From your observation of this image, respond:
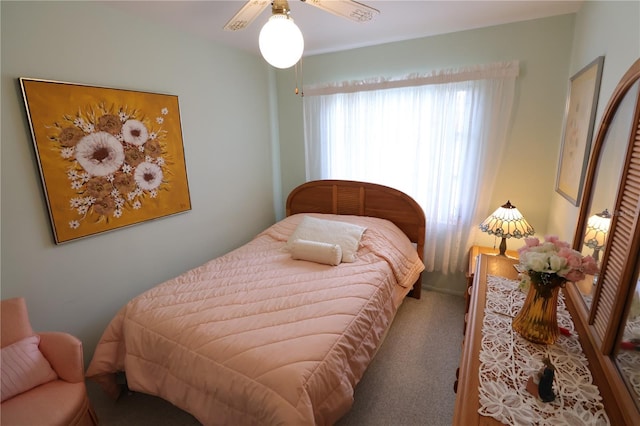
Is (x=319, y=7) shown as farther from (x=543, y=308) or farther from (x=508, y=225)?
(x=508, y=225)

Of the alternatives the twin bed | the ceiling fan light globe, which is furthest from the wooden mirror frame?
the ceiling fan light globe

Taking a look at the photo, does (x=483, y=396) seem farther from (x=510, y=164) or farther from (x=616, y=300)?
(x=510, y=164)

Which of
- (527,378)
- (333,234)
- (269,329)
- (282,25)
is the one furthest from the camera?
(333,234)

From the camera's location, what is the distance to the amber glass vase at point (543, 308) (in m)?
1.05

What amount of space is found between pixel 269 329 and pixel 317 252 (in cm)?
84

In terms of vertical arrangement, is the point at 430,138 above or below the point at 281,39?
below

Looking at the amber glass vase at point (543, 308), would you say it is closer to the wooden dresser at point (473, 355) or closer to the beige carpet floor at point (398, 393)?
the wooden dresser at point (473, 355)

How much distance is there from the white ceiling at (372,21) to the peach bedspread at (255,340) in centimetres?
178

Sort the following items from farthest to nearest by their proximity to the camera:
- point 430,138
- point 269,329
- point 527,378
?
point 430,138, point 269,329, point 527,378

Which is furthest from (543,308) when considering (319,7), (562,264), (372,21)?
(372,21)

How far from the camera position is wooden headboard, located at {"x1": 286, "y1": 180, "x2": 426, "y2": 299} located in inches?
107

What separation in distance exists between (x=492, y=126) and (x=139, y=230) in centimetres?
287

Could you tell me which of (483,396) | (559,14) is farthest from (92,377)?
(559,14)

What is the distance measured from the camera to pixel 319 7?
4.99 feet
